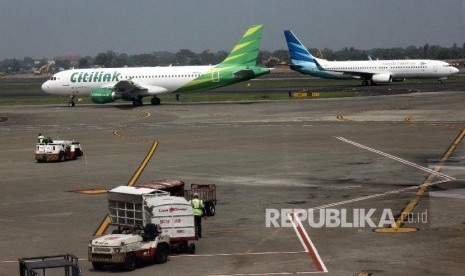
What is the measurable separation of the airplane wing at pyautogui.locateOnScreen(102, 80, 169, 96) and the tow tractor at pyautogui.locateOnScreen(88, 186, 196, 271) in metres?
80.9

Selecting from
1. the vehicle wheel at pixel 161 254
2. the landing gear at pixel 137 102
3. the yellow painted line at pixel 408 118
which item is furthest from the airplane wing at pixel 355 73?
the vehicle wheel at pixel 161 254

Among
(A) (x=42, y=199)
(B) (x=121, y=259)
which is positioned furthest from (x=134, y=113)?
(B) (x=121, y=259)

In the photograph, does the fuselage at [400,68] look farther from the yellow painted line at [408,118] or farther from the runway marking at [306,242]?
the runway marking at [306,242]

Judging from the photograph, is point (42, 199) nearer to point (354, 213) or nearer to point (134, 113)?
point (354, 213)

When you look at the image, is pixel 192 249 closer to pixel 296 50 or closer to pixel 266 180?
pixel 266 180

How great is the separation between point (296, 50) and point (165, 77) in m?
51.9

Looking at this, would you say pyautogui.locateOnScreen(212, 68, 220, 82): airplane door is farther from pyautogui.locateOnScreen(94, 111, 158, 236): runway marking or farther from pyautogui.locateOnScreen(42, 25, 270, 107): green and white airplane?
pyautogui.locateOnScreen(94, 111, 158, 236): runway marking

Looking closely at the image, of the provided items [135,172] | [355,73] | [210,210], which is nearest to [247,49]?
[355,73]

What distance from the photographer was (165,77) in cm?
11612

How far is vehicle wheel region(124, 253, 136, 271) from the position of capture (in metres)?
28.2

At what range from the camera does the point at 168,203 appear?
1235 inches

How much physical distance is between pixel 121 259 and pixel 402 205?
15.7 m

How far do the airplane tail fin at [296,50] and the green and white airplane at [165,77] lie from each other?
47930 mm

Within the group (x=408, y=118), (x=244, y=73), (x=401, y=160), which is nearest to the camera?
(x=401, y=160)
